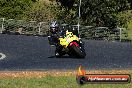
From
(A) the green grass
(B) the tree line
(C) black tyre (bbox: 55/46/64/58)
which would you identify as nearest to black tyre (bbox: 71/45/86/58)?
(C) black tyre (bbox: 55/46/64/58)

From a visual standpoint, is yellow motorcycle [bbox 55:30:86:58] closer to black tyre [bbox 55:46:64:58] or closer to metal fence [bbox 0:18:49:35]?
black tyre [bbox 55:46:64:58]

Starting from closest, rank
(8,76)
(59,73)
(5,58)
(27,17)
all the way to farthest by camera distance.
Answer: (8,76), (59,73), (5,58), (27,17)

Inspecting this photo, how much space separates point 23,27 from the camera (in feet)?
131

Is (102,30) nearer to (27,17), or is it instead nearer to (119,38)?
(119,38)

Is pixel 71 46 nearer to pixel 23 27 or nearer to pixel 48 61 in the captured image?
pixel 48 61

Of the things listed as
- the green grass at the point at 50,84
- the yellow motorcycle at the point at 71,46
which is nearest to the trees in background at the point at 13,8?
the yellow motorcycle at the point at 71,46

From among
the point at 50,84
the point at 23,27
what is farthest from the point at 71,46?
the point at 23,27

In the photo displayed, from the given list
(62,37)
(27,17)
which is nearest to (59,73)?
(62,37)

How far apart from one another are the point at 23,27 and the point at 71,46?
20.5m

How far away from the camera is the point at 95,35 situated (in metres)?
36.6

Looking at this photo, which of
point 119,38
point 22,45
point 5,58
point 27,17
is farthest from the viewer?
point 27,17

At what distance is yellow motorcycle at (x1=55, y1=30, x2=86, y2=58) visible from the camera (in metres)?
19.9

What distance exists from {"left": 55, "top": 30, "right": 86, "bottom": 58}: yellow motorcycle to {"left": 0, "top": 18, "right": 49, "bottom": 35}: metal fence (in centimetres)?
1782

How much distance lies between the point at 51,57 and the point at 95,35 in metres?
16.3
